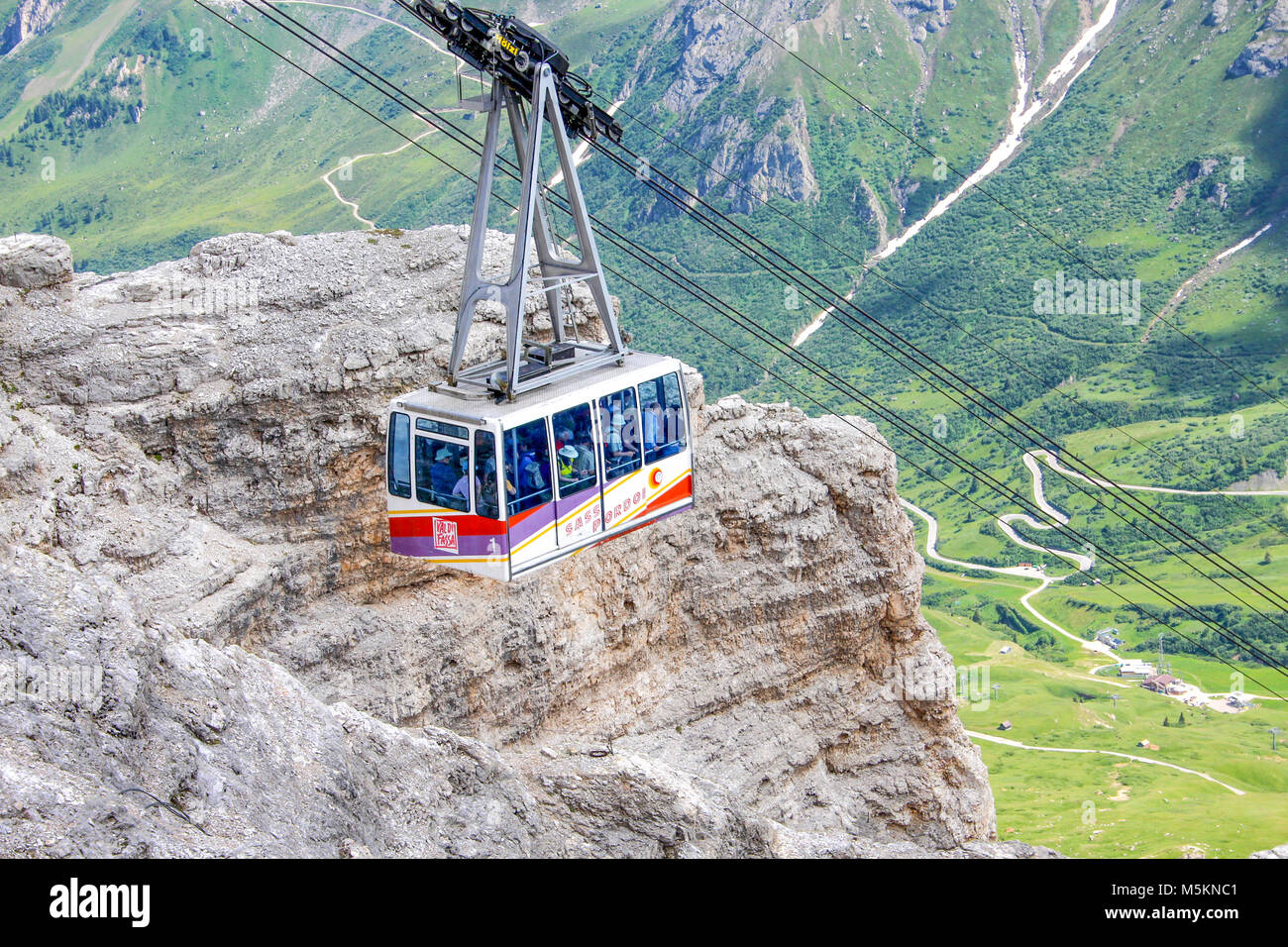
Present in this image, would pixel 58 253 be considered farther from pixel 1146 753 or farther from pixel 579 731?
pixel 1146 753

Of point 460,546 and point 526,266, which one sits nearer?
point 460,546

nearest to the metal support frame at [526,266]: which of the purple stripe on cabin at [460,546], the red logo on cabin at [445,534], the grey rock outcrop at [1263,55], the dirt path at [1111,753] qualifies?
the red logo on cabin at [445,534]

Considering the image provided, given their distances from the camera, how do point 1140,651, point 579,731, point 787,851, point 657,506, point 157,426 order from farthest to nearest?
point 1140,651 → point 579,731 → point 157,426 → point 657,506 → point 787,851

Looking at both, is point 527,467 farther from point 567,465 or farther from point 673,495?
point 673,495

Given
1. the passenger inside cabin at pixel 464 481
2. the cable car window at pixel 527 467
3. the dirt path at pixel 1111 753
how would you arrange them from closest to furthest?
the cable car window at pixel 527 467 < the passenger inside cabin at pixel 464 481 < the dirt path at pixel 1111 753

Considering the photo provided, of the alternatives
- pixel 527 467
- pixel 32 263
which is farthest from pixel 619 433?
pixel 32 263

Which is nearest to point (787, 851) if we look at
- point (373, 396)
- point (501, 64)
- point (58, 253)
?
point (373, 396)

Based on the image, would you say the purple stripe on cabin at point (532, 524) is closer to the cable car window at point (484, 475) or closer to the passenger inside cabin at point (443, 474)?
the cable car window at point (484, 475)
